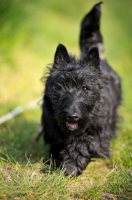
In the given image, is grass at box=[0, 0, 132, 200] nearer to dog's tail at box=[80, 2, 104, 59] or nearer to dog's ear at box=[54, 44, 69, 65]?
dog's ear at box=[54, 44, 69, 65]

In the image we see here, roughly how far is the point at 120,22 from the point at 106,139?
12.4 m

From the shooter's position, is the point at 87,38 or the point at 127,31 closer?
the point at 87,38

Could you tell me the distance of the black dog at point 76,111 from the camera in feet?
12.5

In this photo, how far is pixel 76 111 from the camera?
145 inches

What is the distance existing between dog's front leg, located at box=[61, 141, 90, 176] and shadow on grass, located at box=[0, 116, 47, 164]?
16.1 inches

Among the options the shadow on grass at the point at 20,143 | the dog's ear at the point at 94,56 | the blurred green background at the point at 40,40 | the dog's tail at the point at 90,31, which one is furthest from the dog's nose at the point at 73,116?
the dog's tail at the point at 90,31

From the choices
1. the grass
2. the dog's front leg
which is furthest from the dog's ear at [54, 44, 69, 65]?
the dog's front leg

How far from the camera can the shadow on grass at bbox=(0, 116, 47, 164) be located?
418 centimetres

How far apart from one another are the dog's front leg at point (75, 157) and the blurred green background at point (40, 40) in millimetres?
1579

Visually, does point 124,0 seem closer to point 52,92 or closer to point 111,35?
point 111,35

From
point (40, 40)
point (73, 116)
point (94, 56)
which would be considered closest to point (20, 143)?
point (73, 116)

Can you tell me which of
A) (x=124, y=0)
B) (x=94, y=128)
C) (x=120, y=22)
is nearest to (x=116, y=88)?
(x=94, y=128)

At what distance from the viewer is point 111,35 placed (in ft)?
44.8

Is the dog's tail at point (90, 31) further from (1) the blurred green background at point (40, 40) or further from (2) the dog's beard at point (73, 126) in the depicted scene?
(2) the dog's beard at point (73, 126)
